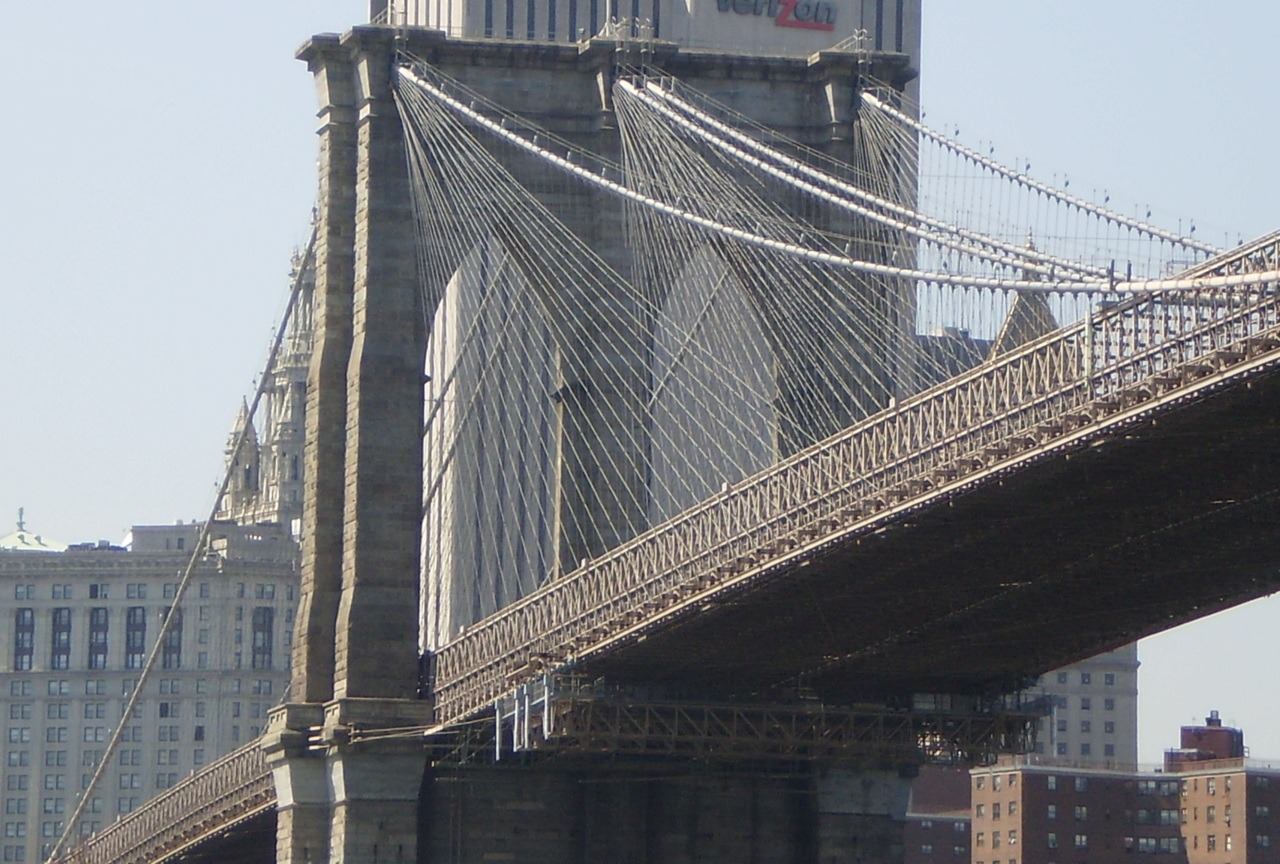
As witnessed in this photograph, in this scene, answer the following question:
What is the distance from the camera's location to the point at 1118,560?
6581 centimetres

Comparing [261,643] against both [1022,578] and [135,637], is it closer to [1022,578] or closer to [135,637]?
[135,637]

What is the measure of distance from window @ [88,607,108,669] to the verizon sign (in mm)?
51491

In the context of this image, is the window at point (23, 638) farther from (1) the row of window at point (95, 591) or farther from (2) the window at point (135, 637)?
(2) the window at point (135, 637)

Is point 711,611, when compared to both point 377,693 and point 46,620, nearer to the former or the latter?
point 377,693

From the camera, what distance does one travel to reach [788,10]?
14488 centimetres

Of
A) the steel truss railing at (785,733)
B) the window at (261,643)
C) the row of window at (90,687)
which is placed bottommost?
the steel truss railing at (785,733)

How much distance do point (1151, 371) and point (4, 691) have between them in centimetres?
13193

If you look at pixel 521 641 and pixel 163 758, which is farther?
pixel 163 758

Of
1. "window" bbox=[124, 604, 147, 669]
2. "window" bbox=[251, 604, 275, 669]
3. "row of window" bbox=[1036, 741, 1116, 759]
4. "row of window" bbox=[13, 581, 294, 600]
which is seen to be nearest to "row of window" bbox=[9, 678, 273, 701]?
"window" bbox=[124, 604, 147, 669]

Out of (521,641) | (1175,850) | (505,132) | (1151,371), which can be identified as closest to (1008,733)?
(521,641)

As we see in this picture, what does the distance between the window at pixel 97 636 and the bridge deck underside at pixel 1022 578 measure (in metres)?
107

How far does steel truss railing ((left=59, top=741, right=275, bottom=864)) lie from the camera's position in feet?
291

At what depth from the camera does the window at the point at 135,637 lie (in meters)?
180

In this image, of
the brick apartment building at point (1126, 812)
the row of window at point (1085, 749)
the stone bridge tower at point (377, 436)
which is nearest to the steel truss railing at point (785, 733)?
the stone bridge tower at point (377, 436)
